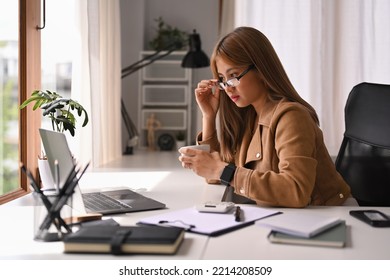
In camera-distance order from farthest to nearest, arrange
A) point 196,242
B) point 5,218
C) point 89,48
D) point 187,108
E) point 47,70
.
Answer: point 187,108
point 89,48
point 47,70
point 5,218
point 196,242

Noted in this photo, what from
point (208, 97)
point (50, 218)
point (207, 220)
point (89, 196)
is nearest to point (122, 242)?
point (50, 218)

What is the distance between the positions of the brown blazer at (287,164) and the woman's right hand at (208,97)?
0.27 meters

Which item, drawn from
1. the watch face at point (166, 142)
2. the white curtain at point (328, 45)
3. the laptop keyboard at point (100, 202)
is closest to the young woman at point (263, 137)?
the laptop keyboard at point (100, 202)

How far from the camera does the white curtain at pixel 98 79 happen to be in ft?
8.86

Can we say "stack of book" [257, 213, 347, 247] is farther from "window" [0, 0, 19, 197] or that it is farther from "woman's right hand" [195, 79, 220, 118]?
"window" [0, 0, 19, 197]

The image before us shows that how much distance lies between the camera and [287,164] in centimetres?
140

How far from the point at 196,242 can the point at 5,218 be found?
0.52m

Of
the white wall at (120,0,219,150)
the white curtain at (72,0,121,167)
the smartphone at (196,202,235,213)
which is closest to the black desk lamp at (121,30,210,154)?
the white wall at (120,0,219,150)

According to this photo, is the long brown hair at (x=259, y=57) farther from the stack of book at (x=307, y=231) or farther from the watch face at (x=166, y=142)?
the watch face at (x=166, y=142)

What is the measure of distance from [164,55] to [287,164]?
256 cm

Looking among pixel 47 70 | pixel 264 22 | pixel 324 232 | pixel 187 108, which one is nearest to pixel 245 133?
pixel 324 232

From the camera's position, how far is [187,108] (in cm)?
418

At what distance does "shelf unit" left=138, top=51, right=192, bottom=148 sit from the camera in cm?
409
